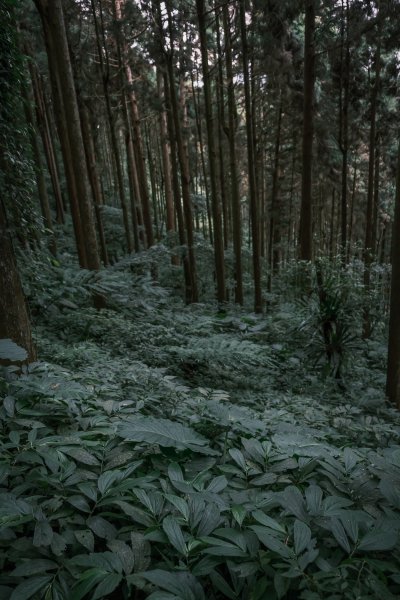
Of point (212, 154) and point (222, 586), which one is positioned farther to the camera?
point (212, 154)

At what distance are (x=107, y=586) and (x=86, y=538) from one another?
239 millimetres

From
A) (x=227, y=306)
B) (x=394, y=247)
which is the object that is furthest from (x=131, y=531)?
(x=227, y=306)

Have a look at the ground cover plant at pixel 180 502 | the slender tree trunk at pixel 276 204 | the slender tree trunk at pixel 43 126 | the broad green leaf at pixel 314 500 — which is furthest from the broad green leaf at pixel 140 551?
the slender tree trunk at pixel 43 126

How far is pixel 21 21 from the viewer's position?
9.39m

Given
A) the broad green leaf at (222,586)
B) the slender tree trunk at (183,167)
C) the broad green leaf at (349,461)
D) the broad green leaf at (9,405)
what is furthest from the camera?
the slender tree trunk at (183,167)

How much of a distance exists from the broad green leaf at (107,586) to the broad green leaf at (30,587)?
156 mm

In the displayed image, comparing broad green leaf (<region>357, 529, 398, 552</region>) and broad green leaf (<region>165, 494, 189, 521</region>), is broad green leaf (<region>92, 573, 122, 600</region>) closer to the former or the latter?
broad green leaf (<region>165, 494, 189, 521</region>)

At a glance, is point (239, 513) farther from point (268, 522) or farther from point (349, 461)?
point (349, 461)

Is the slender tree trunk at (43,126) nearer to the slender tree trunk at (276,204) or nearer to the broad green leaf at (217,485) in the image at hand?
the slender tree trunk at (276,204)

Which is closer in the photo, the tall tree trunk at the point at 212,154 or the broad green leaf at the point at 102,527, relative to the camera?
the broad green leaf at the point at 102,527

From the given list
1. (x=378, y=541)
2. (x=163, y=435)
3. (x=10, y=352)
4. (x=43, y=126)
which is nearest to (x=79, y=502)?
(x=163, y=435)

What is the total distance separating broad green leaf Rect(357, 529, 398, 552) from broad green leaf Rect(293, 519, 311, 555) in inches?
6.0

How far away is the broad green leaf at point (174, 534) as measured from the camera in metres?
1.06

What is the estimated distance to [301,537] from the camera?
1.10 meters
